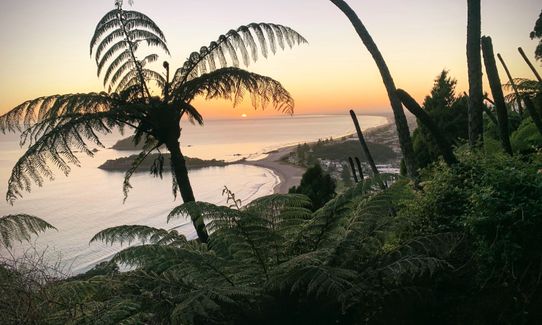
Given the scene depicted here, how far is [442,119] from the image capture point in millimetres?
17188

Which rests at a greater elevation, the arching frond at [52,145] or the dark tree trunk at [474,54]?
the dark tree trunk at [474,54]

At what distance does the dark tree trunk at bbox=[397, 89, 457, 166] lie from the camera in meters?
4.91

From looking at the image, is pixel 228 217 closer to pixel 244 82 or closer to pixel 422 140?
pixel 244 82

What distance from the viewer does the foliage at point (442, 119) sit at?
1576cm

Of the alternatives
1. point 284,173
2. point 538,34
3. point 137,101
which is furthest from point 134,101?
point 284,173

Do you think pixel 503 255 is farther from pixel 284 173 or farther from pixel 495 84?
pixel 284 173

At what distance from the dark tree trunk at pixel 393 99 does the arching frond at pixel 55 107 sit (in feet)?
14.5

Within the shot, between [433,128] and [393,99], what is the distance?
86.0 inches

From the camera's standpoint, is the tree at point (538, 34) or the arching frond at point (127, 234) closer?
the arching frond at point (127, 234)

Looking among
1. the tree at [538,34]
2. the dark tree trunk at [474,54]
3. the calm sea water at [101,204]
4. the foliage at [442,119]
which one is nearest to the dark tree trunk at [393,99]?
the dark tree trunk at [474,54]

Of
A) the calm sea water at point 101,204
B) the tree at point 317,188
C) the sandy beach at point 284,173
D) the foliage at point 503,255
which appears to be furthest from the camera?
the sandy beach at point 284,173

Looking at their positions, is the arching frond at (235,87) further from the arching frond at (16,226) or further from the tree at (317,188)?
the tree at (317,188)

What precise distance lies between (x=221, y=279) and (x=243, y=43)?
17.2 feet

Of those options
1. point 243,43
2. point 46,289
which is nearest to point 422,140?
point 243,43
